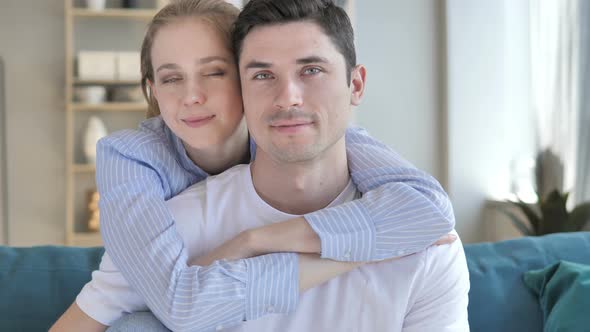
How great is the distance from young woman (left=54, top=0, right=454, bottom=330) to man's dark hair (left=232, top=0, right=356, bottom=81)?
56 millimetres

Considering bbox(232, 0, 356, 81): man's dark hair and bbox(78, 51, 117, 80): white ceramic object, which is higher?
bbox(78, 51, 117, 80): white ceramic object

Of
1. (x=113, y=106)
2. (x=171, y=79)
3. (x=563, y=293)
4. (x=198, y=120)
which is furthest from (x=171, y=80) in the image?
(x=113, y=106)

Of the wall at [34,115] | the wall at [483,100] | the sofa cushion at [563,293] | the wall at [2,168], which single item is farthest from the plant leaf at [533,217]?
the wall at [2,168]

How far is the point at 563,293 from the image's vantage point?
1.77m

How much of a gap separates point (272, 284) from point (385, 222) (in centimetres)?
24

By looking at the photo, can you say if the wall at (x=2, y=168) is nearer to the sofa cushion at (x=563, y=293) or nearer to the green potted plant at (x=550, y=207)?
the green potted plant at (x=550, y=207)

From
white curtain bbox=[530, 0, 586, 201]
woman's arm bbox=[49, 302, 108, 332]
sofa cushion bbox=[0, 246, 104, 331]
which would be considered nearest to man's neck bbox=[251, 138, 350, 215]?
woman's arm bbox=[49, 302, 108, 332]

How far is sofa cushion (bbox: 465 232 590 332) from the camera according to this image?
1.87 meters

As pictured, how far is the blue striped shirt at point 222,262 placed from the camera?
124 centimetres

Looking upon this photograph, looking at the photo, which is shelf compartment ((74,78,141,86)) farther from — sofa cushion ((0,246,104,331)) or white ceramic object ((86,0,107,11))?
sofa cushion ((0,246,104,331))

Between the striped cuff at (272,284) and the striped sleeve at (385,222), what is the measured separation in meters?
0.08

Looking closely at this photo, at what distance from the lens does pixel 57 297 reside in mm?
A: 1768

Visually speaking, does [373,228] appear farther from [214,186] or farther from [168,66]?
[168,66]

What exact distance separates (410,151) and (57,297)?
408 cm
